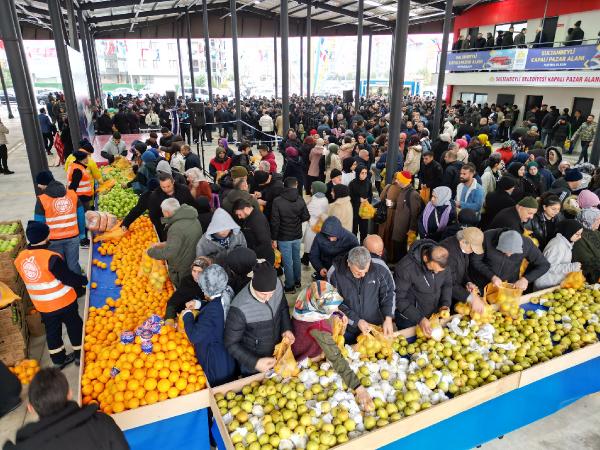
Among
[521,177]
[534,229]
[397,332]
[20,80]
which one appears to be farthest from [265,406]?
[20,80]

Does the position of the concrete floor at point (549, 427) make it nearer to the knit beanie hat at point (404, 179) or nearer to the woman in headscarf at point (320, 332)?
the woman in headscarf at point (320, 332)

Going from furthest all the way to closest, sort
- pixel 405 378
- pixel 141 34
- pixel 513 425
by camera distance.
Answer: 1. pixel 141 34
2. pixel 513 425
3. pixel 405 378

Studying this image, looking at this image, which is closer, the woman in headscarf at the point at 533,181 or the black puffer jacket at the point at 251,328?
the black puffer jacket at the point at 251,328

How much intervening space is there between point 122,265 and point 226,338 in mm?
2400

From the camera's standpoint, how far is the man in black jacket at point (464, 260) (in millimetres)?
3488

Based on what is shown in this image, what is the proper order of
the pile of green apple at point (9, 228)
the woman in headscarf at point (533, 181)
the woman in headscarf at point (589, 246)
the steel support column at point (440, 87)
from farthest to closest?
the steel support column at point (440, 87) < the woman in headscarf at point (533, 181) < the pile of green apple at point (9, 228) < the woman in headscarf at point (589, 246)

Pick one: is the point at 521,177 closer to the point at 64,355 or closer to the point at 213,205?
the point at 213,205

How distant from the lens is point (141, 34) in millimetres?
30828

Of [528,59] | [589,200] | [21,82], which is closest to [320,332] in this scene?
[589,200]

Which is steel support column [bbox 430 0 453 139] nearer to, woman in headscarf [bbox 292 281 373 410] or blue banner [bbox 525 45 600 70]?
blue banner [bbox 525 45 600 70]

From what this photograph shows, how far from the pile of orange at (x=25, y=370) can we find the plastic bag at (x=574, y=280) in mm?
5166

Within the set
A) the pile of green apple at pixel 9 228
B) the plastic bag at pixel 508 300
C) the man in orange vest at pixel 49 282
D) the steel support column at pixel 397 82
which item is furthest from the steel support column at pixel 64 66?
the plastic bag at pixel 508 300

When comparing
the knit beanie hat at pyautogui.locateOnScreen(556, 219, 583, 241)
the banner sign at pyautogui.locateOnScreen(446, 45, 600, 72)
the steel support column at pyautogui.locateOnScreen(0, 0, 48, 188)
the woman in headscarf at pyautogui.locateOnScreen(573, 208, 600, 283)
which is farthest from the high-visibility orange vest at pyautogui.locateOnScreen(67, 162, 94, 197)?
the banner sign at pyautogui.locateOnScreen(446, 45, 600, 72)

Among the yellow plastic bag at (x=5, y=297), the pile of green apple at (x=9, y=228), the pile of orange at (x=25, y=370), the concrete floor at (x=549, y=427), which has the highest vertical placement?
the pile of green apple at (x=9, y=228)
